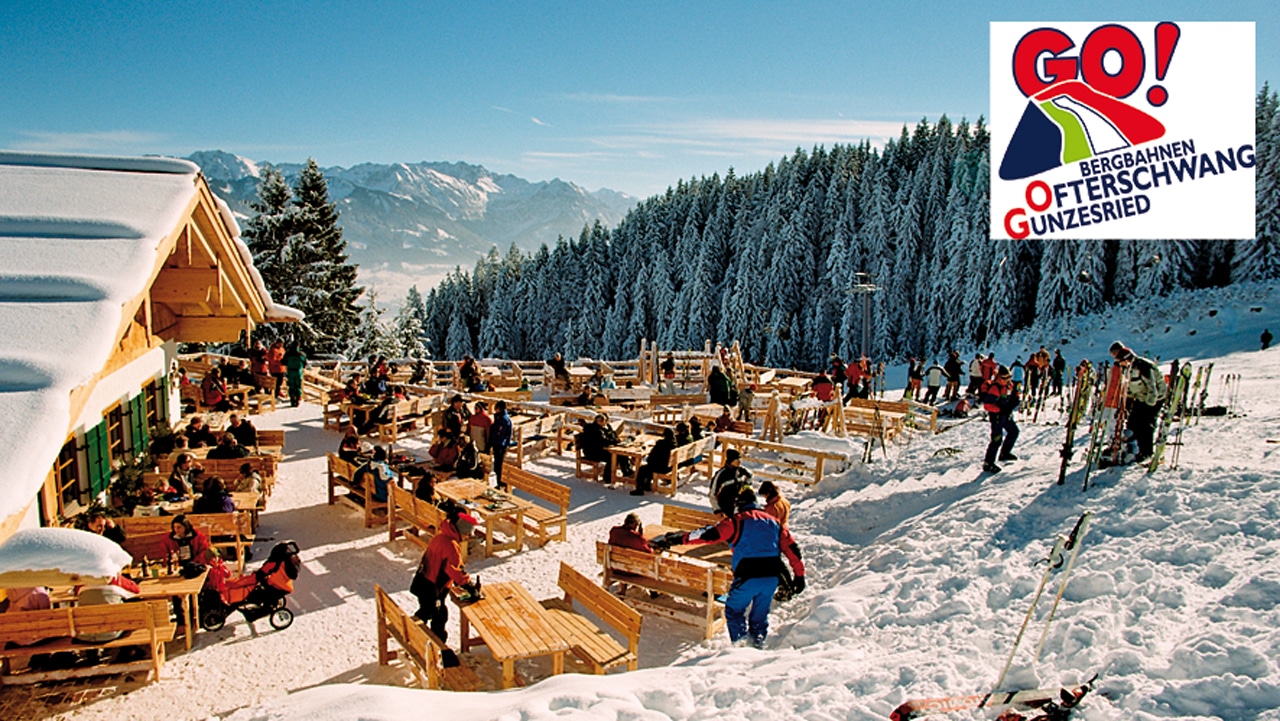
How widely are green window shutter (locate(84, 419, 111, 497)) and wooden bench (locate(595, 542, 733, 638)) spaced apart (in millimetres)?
7265

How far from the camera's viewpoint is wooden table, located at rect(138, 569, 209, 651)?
297 inches

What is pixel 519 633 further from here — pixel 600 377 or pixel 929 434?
pixel 600 377

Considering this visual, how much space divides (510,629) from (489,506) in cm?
423

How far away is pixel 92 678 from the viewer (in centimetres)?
704

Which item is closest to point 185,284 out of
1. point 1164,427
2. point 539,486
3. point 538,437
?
point 539,486

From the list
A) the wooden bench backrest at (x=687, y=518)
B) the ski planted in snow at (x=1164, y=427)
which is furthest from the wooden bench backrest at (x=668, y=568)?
the ski planted in snow at (x=1164, y=427)

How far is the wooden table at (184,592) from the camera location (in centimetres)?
753

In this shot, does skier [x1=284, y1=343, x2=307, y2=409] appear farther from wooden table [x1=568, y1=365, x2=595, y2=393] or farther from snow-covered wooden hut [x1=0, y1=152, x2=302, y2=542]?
wooden table [x1=568, y1=365, x2=595, y2=393]

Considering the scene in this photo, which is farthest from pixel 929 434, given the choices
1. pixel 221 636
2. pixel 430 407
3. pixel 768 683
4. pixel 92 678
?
pixel 92 678

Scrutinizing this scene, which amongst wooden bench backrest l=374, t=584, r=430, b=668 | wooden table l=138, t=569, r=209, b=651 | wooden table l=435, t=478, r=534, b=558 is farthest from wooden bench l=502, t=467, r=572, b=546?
wooden table l=138, t=569, r=209, b=651

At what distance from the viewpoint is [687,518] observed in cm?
1021

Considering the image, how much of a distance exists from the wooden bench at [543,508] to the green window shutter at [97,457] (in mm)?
5914

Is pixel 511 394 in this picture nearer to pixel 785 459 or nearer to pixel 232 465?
pixel 232 465

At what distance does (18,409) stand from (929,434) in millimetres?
18074
